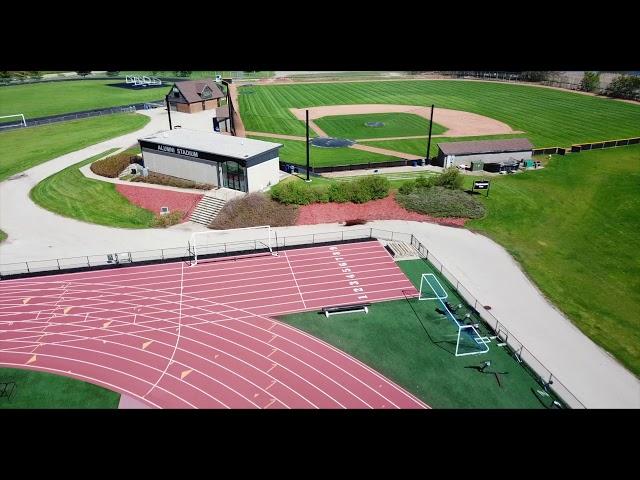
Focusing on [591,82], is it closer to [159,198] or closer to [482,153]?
[482,153]

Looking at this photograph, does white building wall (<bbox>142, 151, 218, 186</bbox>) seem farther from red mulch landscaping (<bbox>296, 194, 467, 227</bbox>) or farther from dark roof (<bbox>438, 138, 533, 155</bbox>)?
dark roof (<bbox>438, 138, 533, 155</bbox>)

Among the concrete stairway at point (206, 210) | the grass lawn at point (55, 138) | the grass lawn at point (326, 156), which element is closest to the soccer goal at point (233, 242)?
the concrete stairway at point (206, 210)

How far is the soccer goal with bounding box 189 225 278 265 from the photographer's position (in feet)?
84.1

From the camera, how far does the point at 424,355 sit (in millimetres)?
18328

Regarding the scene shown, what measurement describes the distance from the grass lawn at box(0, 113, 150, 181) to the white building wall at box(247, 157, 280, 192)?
2023 cm

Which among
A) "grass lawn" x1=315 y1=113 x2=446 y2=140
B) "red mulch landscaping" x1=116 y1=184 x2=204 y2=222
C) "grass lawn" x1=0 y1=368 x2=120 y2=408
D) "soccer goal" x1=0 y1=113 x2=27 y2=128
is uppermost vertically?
"grass lawn" x1=315 y1=113 x2=446 y2=140

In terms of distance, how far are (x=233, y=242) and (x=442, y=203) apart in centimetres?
1381

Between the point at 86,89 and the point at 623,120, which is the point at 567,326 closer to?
the point at 623,120

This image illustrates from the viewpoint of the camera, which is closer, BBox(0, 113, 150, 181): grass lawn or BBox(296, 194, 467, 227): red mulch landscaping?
BBox(296, 194, 467, 227): red mulch landscaping

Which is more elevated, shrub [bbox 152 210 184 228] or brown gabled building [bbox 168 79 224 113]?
brown gabled building [bbox 168 79 224 113]

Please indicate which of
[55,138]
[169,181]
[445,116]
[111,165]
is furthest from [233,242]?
[445,116]

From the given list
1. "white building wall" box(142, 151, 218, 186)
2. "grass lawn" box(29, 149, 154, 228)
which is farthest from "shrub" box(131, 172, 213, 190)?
"grass lawn" box(29, 149, 154, 228)

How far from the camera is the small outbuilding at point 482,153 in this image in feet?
127
